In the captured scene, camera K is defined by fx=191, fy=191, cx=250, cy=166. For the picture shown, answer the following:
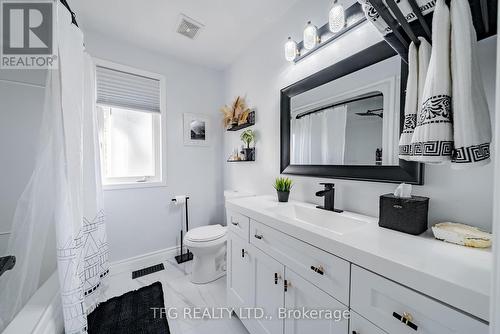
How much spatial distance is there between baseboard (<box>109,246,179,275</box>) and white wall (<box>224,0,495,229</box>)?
1083 mm

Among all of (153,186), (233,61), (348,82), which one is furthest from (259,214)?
(233,61)

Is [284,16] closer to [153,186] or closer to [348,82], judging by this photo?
[348,82]

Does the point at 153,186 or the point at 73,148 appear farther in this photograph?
the point at 153,186

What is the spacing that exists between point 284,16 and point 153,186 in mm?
2161

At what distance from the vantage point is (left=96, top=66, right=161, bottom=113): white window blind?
1957mm

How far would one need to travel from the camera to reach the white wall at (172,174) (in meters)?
2.04

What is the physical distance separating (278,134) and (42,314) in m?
1.79

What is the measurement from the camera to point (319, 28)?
4.40 ft

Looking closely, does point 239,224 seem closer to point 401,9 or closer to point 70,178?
point 70,178

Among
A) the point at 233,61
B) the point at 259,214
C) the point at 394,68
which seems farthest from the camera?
the point at 233,61

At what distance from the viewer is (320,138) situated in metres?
1.40

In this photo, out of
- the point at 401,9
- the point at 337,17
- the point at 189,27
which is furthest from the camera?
the point at 189,27

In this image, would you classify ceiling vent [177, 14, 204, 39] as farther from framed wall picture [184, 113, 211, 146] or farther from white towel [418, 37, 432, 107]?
white towel [418, 37, 432, 107]
